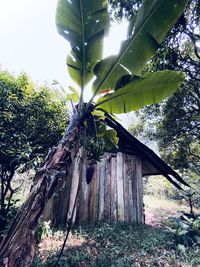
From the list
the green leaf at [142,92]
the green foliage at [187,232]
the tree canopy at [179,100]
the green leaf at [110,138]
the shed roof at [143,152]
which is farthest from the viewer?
the tree canopy at [179,100]

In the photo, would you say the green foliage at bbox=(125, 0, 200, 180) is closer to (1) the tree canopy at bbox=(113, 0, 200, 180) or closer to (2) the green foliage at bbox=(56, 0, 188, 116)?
(1) the tree canopy at bbox=(113, 0, 200, 180)

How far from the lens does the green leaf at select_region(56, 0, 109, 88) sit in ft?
10.3

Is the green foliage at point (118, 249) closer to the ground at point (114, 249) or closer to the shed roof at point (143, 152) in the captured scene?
the ground at point (114, 249)

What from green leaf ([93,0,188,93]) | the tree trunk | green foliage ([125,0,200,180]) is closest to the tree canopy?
green foliage ([125,0,200,180])

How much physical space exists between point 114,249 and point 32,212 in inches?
126

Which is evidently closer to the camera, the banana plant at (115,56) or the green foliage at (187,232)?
the banana plant at (115,56)

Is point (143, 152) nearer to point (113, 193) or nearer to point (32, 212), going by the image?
point (113, 193)

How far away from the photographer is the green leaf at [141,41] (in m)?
3.14

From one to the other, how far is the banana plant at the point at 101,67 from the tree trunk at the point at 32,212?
13 mm

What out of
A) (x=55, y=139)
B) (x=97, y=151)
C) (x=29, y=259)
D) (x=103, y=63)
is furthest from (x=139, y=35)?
(x=55, y=139)

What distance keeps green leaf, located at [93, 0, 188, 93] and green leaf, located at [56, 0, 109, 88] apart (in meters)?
0.20

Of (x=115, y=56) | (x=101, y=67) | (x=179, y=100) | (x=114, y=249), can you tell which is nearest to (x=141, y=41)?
(x=115, y=56)

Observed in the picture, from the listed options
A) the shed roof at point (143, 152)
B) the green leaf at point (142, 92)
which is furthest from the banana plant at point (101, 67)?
→ the shed roof at point (143, 152)

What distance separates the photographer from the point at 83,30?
3.22 metres
